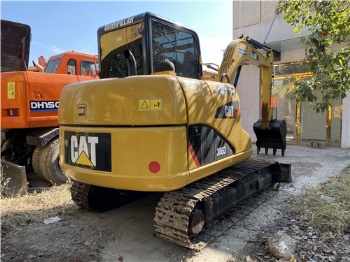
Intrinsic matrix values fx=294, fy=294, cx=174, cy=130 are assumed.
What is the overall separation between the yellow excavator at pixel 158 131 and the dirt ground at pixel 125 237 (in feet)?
0.76

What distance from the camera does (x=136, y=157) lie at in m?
2.81

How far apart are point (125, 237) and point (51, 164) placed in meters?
2.78

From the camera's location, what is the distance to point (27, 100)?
5168mm

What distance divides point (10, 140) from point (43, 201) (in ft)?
6.96

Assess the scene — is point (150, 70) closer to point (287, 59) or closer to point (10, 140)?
point (10, 140)

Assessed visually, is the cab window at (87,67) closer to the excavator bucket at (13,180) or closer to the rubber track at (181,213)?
the excavator bucket at (13,180)

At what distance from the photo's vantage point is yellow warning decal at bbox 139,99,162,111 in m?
2.76

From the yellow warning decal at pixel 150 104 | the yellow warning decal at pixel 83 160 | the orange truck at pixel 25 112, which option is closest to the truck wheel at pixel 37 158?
the orange truck at pixel 25 112

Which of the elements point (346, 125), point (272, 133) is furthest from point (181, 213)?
point (346, 125)

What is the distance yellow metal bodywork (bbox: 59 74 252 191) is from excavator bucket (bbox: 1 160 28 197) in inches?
93.0

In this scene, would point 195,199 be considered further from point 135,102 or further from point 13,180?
point 13,180

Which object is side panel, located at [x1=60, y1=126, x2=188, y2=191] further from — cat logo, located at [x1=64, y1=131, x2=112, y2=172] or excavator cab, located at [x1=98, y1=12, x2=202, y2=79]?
excavator cab, located at [x1=98, y1=12, x2=202, y2=79]

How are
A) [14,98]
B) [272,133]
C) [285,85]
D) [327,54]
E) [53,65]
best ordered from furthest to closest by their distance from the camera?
[285,85] < [272,133] < [53,65] < [14,98] < [327,54]

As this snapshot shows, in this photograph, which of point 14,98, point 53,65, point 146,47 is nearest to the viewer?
point 146,47
